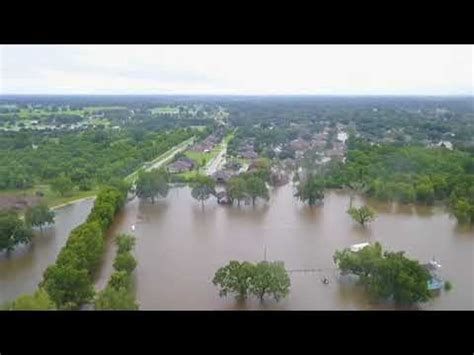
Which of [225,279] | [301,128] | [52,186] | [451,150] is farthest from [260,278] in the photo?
[301,128]

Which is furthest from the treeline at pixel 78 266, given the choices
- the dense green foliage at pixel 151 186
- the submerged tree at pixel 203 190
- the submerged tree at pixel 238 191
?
the submerged tree at pixel 238 191

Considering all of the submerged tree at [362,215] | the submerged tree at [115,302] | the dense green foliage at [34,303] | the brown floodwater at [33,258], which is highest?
the dense green foliage at [34,303]

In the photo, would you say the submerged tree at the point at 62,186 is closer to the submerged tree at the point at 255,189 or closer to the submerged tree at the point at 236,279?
the submerged tree at the point at 255,189

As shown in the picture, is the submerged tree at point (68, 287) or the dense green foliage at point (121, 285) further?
the submerged tree at point (68, 287)

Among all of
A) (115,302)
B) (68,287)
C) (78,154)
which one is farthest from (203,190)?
(115,302)

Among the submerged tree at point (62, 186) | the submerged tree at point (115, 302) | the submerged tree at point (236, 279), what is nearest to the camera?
the submerged tree at point (115, 302)
